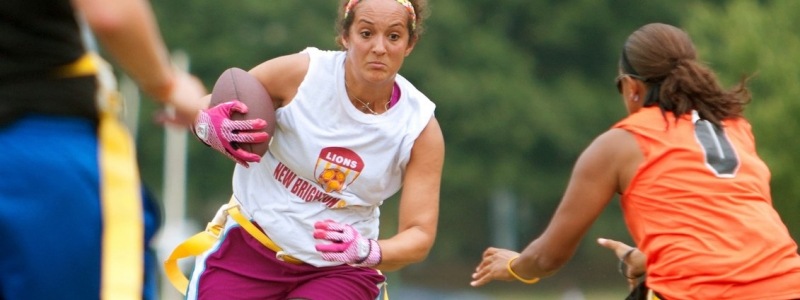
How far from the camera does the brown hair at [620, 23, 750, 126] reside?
568 cm

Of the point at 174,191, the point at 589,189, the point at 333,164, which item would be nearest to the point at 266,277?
the point at 333,164

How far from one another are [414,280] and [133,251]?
41132mm

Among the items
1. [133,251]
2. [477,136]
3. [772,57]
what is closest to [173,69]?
[133,251]

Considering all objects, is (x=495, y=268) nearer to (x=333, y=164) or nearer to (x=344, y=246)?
(x=333, y=164)

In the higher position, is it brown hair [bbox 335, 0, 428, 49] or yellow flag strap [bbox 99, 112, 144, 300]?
brown hair [bbox 335, 0, 428, 49]

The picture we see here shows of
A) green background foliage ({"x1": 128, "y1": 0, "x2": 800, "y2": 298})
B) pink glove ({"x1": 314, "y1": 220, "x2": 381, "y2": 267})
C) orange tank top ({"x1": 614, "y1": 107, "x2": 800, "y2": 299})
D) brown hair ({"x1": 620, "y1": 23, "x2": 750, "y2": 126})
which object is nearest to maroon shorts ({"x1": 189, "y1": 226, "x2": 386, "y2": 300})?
pink glove ({"x1": 314, "y1": 220, "x2": 381, "y2": 267})

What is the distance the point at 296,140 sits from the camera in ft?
19.9

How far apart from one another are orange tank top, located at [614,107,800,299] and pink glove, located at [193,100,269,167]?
4.08 ft

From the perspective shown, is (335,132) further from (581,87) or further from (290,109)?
(581,87)

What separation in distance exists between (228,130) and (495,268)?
1.27 m

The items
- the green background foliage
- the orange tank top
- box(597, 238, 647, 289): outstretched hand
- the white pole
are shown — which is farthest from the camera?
the green background foliage

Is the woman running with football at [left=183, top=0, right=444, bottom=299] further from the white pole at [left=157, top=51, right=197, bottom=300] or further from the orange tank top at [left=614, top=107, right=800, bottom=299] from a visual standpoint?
the white pole at [left=157, top=51, right=197, bottom=300]

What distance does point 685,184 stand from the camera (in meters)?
5.52

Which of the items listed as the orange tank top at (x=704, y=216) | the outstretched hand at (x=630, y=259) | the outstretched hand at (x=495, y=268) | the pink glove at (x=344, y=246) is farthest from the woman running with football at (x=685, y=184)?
the pink glove at (x=344, y=246)
